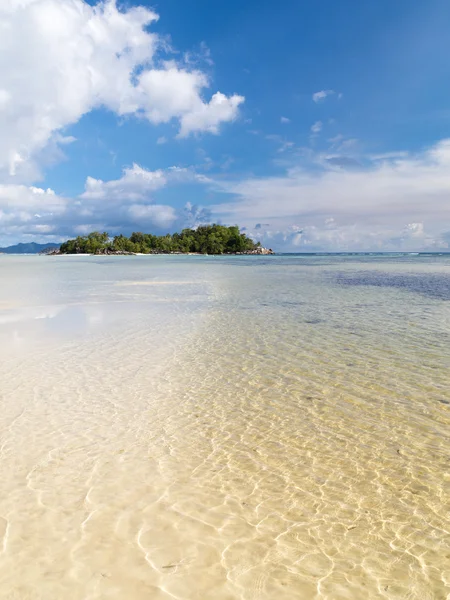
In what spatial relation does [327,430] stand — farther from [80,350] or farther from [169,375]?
[80,350]

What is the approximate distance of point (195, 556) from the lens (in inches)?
159

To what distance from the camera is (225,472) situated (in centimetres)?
556

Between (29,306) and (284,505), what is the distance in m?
18.9

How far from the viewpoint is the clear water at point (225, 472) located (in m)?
3.81

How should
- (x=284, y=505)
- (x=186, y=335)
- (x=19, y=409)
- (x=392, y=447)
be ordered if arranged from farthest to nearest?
1. (x=186, y=335)
2. (x=19, y=409)
3. (x=392, y=447)
4. (x=284, y=505)

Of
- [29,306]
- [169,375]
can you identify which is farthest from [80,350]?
[29,306]

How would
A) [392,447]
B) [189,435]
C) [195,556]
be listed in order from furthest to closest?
1. [189,435]
2. [392,447]
3. [195,556]

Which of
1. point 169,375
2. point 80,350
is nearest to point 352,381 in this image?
point 169,375

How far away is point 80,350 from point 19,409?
4.53 metres

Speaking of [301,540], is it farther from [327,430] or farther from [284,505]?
[327,430]

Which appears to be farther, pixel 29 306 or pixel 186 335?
pixel 29 306

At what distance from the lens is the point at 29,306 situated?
20.7 metres

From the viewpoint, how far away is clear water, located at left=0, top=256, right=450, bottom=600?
3811mm

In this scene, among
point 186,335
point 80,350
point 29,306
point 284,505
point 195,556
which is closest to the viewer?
point 195,556
